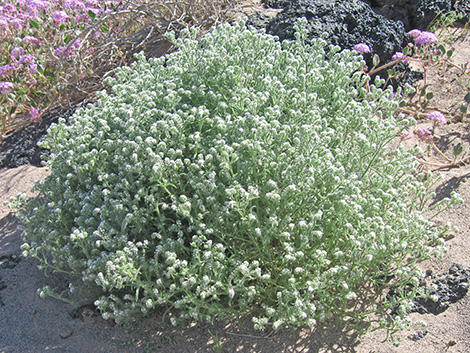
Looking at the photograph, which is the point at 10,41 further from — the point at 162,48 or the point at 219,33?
the point at 219,33

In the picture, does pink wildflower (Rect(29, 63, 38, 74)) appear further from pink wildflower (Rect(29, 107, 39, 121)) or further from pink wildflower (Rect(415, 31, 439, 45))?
pink wildflower (Rect(415, 31, 439, 45))

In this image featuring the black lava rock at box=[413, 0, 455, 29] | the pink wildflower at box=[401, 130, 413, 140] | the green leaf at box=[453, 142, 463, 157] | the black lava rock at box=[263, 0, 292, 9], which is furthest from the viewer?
the black lava rock at box=[263, 0, 292, 9]

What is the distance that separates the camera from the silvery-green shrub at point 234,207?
2672 mm

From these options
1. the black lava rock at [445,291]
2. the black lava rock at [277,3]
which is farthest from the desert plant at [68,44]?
the black lava rock at [445,291]

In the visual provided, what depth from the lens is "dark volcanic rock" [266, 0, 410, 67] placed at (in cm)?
493

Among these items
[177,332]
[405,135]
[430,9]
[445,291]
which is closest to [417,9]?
[430,9]

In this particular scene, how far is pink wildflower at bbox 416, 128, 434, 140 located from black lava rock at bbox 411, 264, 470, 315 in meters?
1.38

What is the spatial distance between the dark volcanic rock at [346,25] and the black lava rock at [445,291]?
2.76m

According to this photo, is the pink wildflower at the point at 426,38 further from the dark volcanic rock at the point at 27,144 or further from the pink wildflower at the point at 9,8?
the pink wildflower at the point at 9,8

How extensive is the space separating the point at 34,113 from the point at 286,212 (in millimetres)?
3462

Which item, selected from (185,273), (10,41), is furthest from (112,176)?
(10,41)

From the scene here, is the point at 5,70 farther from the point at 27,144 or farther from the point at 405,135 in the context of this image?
the point at 405,135

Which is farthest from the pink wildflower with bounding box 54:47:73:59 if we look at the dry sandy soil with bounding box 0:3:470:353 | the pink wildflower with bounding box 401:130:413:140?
the pink wildflower with bounding box 401:130:413:140

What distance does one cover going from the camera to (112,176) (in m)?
2.99
